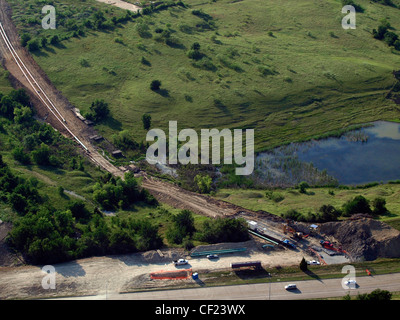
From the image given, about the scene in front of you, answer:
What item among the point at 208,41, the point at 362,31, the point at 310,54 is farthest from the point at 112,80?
the point at 362,31

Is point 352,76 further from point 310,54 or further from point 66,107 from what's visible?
point 66,107

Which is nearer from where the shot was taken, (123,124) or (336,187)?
(336,187)

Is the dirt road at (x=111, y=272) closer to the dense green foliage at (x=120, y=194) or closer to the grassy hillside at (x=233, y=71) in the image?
the dense green foliage at (x=120, y=194)

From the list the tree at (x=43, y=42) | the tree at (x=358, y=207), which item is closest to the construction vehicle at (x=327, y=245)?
the tree at (x=358, y=207)

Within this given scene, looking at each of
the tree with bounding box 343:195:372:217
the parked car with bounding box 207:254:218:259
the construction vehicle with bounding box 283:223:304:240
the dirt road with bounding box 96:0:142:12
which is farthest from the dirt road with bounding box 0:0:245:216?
the dirt road with bounding box 96:0:142:12

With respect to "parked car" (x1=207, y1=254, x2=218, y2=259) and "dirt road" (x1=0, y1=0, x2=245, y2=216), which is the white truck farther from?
"dirt road" (x1=0, y1=0, x2=245, y2=216)

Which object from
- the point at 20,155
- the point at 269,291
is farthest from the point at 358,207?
the point at 20,155
